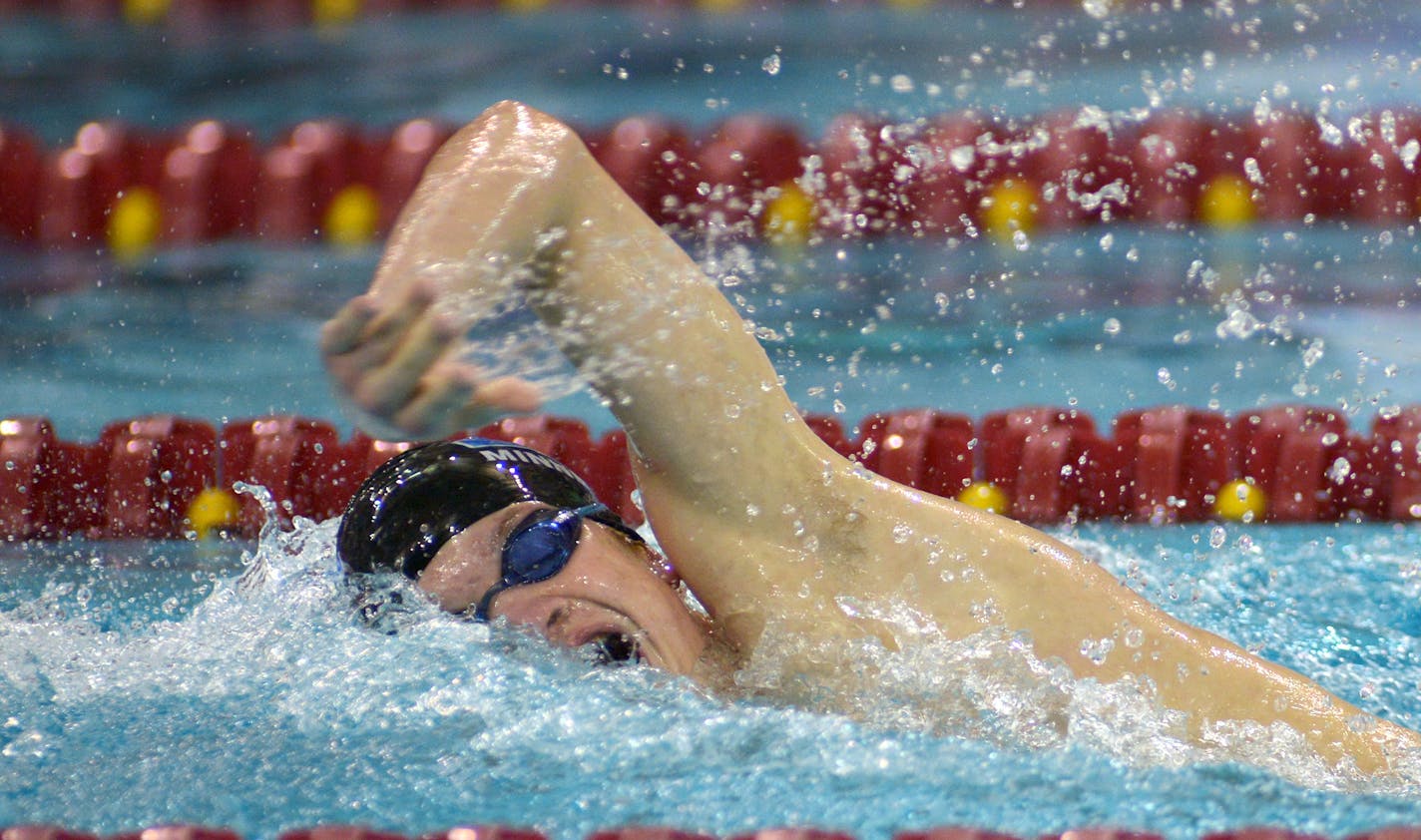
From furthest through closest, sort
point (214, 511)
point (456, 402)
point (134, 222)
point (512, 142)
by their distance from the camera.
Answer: point (134, 222)
point (214, 511)
point (512, 142)
point (456, 402)

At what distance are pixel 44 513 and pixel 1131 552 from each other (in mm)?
2144

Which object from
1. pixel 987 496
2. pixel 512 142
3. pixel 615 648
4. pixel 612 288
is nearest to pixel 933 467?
pixel 987 496

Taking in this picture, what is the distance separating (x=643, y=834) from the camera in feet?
4.59

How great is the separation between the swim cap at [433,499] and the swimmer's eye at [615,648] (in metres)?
0.15

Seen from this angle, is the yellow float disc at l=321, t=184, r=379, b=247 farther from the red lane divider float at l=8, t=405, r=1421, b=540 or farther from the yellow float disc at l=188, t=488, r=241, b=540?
the yellow float disc at l=188, t=488, r=241, b=540

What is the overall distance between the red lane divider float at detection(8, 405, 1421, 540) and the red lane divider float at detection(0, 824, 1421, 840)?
5.12 ft

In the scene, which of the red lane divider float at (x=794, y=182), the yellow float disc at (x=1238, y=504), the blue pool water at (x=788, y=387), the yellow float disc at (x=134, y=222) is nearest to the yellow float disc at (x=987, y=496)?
the blue pool water at (x=788, y=387)

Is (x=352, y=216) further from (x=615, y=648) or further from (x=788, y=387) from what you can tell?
(x=615, y=648)

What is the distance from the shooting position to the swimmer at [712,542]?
1464mm

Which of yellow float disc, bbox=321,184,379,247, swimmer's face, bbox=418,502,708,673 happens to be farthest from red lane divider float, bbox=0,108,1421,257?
swimmer's face, bbox=418,502,708,673

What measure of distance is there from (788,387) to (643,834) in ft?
8.37

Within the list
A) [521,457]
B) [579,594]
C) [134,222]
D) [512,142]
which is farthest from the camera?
[134,222]

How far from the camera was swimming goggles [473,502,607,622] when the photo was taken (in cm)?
154

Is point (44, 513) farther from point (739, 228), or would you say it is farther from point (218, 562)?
point (739, 228)
